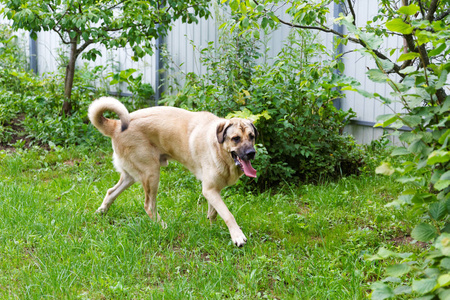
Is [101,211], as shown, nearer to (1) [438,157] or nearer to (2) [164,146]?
(2) [164,146]

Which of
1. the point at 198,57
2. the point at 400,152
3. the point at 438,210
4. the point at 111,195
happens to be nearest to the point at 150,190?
the point at 111,195

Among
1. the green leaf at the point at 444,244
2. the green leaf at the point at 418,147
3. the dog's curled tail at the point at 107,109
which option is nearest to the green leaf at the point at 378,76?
the green leaf at the point at 418,147

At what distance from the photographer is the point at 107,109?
438cm

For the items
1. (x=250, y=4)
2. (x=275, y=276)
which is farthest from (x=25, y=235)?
(x=250, y=4)

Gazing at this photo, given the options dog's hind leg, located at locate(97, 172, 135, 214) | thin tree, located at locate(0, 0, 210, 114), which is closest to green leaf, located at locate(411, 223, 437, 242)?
dog's hind leg, located at locate(97, 172, 135, 214)

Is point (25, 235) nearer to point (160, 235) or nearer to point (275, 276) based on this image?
point (160, 235)

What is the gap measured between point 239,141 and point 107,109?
131 cm

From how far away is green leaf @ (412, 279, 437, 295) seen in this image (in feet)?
5.62

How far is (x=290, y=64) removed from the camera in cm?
507

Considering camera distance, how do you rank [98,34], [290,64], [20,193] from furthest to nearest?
[98,34], [290,64], [20,193]

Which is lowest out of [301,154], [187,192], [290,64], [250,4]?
[187,192]

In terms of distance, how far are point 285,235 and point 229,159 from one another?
784 millimetres

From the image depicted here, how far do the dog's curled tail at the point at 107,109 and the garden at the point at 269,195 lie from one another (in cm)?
78

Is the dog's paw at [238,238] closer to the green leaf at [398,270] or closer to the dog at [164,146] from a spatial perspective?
the dog at [164,146]
